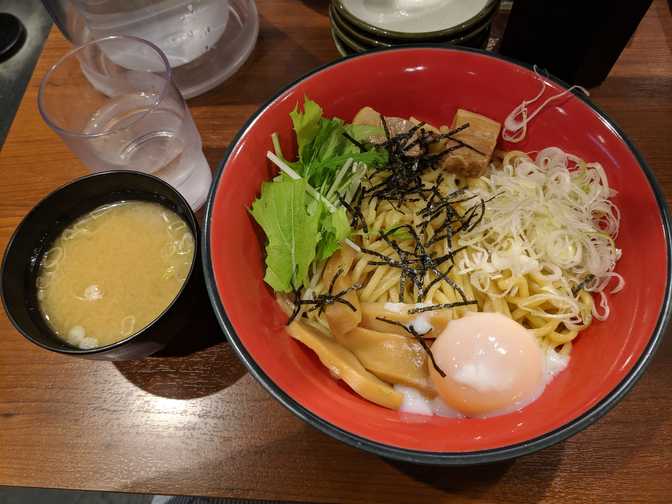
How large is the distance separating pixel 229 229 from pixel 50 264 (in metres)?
0.61

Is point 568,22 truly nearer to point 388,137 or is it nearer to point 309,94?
point 388,137

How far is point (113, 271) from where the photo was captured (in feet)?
4.98

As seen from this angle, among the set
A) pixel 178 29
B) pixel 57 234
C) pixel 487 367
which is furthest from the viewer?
pixel 178 29

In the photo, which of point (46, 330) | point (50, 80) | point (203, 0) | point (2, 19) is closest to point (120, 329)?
point (46, 330)

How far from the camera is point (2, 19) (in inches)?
120

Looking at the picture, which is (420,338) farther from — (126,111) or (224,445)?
(126,111)

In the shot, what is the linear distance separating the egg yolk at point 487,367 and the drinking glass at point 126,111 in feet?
3.53

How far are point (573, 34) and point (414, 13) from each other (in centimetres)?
59

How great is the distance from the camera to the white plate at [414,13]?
1.87 metres

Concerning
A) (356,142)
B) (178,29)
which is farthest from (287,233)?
(178,29)

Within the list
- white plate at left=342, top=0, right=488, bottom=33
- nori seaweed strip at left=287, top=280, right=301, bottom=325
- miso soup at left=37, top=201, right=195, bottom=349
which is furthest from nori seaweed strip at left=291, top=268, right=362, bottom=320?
white plate at left=342, top=0, right=488, bottom=33

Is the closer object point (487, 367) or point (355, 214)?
point (487, 367)

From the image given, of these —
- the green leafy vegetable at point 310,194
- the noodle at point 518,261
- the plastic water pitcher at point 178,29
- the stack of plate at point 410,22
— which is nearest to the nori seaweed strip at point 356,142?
the green leafy vegetable at point 310,194

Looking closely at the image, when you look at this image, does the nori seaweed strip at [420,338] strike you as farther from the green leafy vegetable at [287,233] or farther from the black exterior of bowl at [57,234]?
the black exterior of bowl at [57,234]
